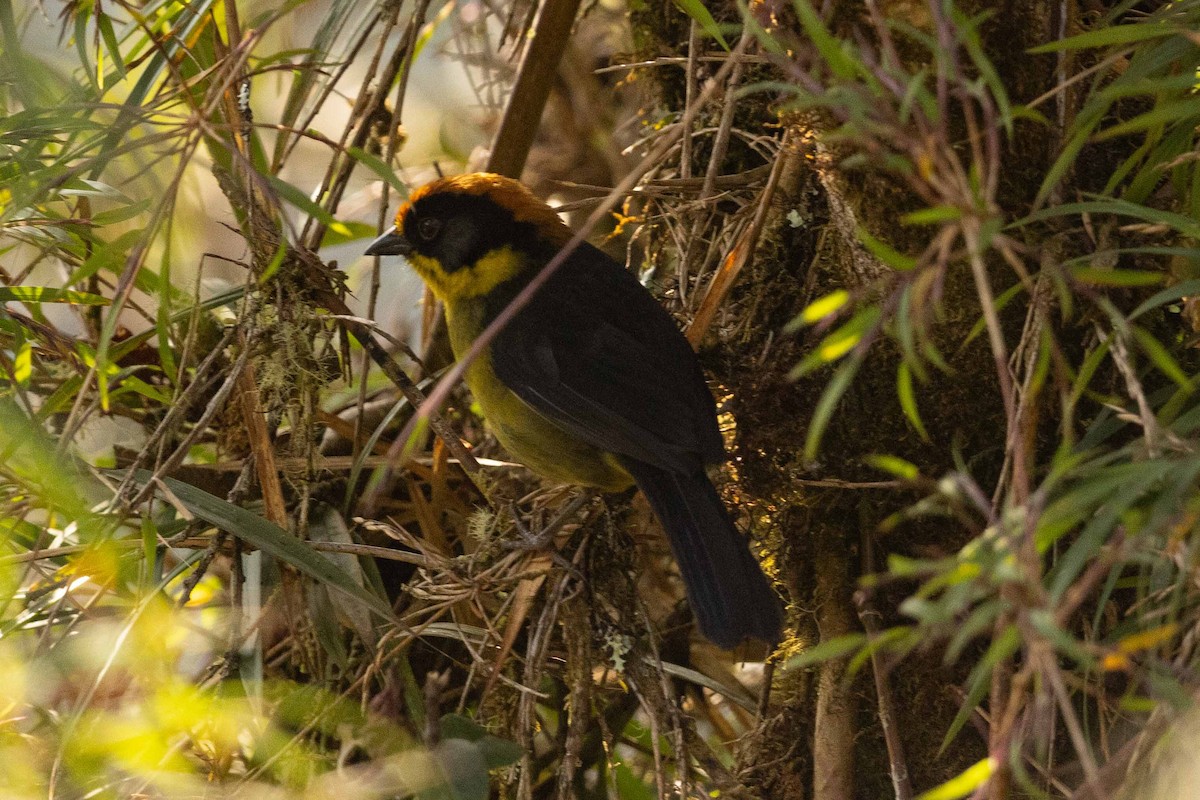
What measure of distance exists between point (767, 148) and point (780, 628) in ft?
4.01

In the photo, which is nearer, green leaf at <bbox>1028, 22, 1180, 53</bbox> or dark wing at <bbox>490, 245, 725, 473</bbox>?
green leaf at <bbox>1028, 22, 1180, 53</bbox>


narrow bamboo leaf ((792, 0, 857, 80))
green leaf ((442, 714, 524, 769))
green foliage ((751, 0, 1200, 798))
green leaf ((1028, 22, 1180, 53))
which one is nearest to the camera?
green foliage ((751, 0, 1200, 798))

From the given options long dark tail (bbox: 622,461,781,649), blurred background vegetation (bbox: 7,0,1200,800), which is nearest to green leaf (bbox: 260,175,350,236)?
blurred background vegetation (bbox: 7,0,1200,800)

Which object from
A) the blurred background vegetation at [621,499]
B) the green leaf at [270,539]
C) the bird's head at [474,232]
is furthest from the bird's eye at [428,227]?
the green leaf at [270,539]

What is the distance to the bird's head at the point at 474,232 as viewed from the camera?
3.35 metres

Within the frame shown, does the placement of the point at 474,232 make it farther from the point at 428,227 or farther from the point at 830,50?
the point at 830,50

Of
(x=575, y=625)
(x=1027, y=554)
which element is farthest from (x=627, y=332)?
(x=1027, y=554)

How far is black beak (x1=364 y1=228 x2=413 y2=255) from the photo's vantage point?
11.3 ft

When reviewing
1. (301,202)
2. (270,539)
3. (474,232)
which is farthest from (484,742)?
(474,232)

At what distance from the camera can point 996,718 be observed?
A: 5.76 feet

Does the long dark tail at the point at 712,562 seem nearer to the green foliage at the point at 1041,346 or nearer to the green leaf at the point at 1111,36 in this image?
the green foliage at the point at 1041,346

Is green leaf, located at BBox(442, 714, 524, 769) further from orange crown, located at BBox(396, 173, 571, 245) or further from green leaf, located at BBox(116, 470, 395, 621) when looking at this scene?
orange crown, located at BBox(396, 173, 571, 245)

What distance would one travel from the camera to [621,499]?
10.1ft

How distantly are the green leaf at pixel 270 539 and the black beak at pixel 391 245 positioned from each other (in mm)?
1113
